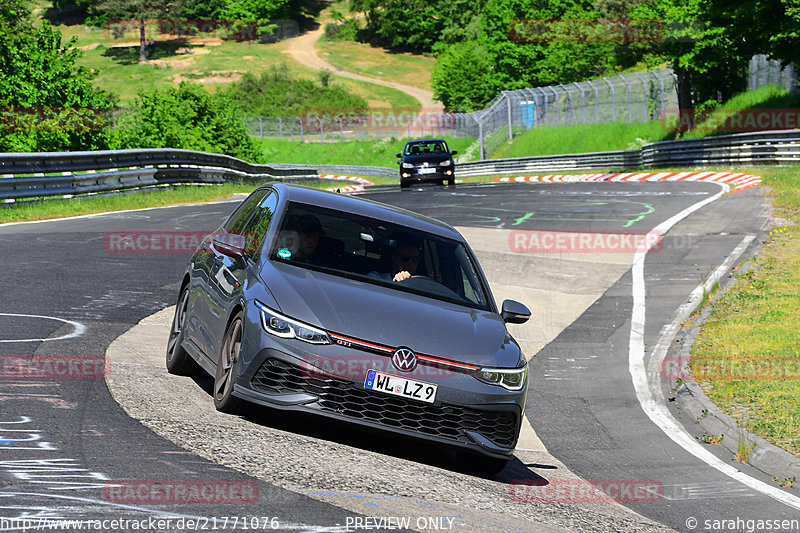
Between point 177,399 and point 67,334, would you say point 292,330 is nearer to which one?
point 177,399

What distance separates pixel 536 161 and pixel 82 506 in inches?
1975

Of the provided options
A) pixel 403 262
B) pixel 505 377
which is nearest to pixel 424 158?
pixel 403 262

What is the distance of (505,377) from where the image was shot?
271 inches

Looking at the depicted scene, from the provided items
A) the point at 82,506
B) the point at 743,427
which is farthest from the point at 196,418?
the point at 743,427

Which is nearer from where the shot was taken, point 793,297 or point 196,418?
point 196,418

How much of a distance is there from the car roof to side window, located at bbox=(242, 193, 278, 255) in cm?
11

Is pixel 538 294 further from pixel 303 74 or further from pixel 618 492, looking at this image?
pixel 303 74

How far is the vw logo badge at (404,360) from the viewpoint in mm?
6453

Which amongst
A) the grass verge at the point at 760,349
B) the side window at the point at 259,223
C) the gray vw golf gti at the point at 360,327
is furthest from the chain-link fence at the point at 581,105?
the gray vw golf gti at the point at 360,327

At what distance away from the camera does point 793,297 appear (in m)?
14.2

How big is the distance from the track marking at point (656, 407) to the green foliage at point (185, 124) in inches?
1054

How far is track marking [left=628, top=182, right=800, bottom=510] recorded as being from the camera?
7535 mm

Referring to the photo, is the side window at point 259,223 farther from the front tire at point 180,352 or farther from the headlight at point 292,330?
the headlight at point 292,330

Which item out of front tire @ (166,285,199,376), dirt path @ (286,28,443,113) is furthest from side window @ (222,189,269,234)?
dirt path @ (286,28,443,113)
